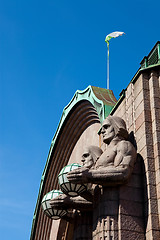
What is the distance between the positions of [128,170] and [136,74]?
2646 millimetres

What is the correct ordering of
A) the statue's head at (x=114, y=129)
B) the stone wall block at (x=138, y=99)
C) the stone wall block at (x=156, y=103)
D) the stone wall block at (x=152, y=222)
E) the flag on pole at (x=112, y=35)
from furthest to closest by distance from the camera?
the flag on pole at (x=112, y=35), the stone wall block at (x=138, y=99), the statue's head at (x=114, y=129), the stone wall block at (x=156, y=103), the stone wall block at (x=152, y=222)

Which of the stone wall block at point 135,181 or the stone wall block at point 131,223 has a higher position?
the stone wall block at point 135,181

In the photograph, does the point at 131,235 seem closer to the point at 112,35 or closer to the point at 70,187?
the point at 70,187

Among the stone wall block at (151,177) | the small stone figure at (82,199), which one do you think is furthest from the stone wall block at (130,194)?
the small stone figure at (82,199)

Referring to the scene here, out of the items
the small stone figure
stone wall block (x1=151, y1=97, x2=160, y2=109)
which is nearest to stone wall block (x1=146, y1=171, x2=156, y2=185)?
stone wall block (x1=151, y1=97, x2=160, y2=109)

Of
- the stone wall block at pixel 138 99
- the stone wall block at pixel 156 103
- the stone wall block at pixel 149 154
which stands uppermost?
the stone wall block at pixel 138 99

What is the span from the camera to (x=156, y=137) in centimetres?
868

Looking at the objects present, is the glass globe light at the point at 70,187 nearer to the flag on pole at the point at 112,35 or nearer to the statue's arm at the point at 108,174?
the statue's arm at the point at 108,174

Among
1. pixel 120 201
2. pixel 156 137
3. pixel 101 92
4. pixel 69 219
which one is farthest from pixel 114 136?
pixel 101 92

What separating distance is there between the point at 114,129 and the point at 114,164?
105cm

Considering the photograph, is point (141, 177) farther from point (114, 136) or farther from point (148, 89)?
point (148, 89)

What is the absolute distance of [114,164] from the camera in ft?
28.4

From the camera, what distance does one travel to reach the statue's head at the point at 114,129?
30.4 ft

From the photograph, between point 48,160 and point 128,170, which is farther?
point 48,160
